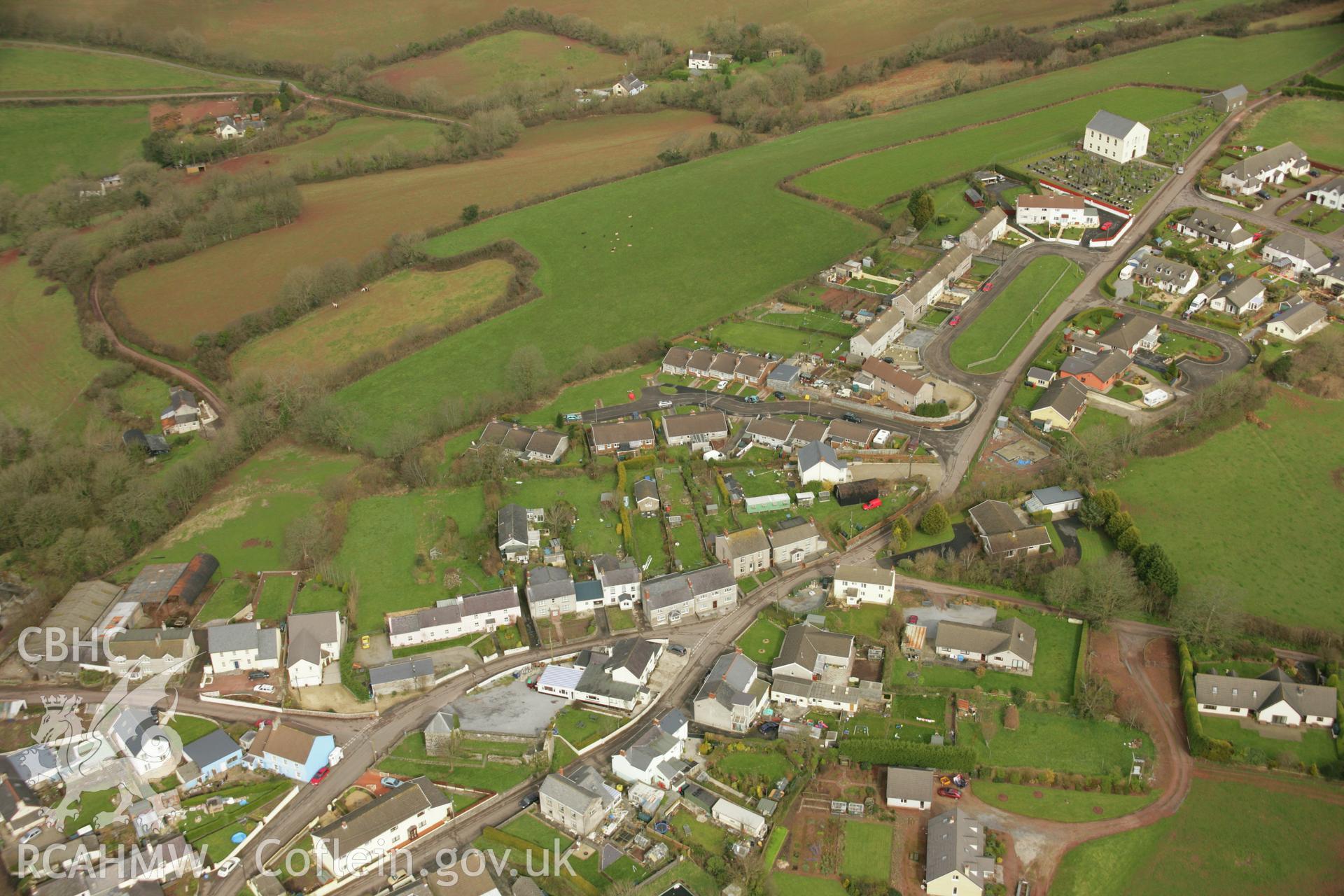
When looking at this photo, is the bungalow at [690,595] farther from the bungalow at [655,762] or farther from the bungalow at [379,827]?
the bungalow at [379,827]

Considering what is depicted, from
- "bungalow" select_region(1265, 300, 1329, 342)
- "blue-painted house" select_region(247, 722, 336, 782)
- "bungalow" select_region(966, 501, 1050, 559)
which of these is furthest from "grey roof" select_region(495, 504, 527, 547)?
"bungalow" select_region(1265, 300, 1329, 342)

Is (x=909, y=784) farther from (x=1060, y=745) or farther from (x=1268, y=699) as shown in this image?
(x=1268, y=699)

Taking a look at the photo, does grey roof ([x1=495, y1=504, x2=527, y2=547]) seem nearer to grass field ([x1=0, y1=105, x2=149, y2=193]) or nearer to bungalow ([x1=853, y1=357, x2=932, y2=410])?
bungalow ([x1=853, y1=357, x2=932, y2=410])

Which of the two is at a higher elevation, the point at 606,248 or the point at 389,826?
the point at 606,248

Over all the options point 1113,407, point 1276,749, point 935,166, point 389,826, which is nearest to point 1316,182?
point 935,166

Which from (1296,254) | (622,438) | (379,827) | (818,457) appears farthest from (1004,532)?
(1296,254)

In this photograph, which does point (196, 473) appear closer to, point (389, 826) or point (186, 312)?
point (186, 312)
